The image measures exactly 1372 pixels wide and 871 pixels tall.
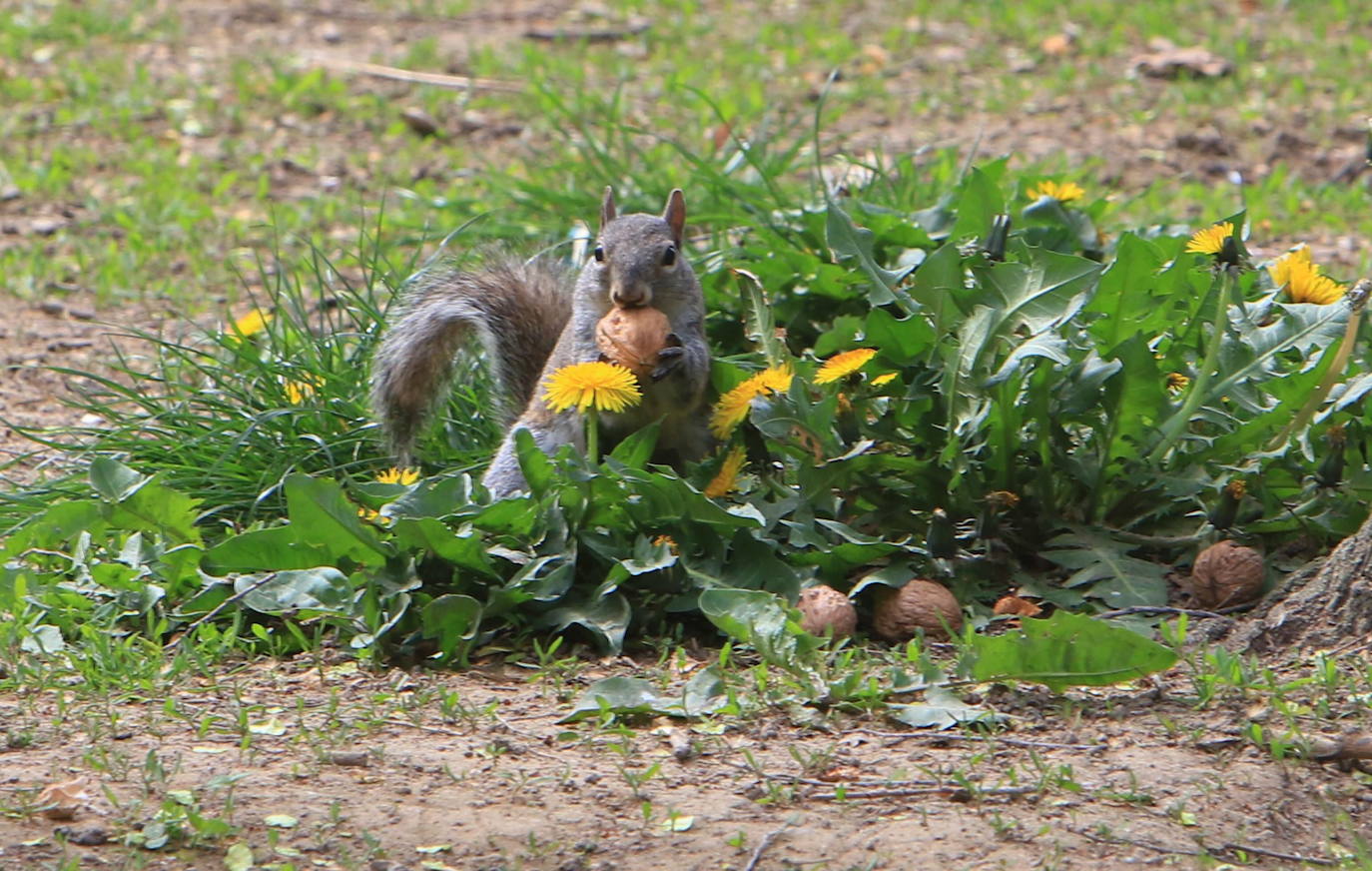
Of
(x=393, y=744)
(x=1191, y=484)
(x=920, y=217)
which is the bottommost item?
(x=393, y=744)

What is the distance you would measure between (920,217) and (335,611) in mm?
1998

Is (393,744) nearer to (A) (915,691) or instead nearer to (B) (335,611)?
(B) (335,611)

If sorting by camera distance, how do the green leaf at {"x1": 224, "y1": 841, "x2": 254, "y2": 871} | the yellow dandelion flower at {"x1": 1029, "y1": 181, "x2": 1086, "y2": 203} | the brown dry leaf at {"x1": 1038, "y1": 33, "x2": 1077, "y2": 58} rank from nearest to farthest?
1. the green leaf at {"x1": 224, "y1": 841, "x2": 254, "y2": 871}
2. the yellow dandelion flower at {"x1": 1029, "y1": 181, "x2": 1086, "y2": 203}
3. the brown dry leaf at {"x1": 1038, "y1": 33, "x2": 1077, "y2": 58}

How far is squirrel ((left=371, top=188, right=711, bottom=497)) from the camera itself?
10.8ft

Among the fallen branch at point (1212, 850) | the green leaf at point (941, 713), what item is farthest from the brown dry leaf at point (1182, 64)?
the fallen branch at point (1212, 850)

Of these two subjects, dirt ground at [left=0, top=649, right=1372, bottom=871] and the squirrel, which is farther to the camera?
the squirrel

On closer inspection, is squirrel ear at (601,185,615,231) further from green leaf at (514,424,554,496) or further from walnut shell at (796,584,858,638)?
walnut shell at (796,584,858,638)

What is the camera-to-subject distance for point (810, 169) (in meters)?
5.04

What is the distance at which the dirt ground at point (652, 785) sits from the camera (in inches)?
82.7

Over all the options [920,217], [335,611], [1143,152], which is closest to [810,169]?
[920,217]

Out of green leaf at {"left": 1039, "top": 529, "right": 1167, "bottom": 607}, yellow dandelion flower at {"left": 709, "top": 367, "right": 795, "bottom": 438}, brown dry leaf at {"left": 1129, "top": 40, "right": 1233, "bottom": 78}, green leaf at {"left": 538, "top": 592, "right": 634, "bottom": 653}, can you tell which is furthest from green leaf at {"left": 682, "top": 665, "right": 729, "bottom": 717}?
brown dry leaf at {"left": 1129, "top": 40, "right": 1233, "bottom": 78}

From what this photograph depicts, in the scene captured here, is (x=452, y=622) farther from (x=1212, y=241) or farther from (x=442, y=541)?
(x=1212, y=241)

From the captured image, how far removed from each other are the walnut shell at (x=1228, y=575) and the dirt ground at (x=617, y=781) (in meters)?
0.27

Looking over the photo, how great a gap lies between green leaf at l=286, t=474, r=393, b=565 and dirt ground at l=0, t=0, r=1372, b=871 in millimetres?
214
